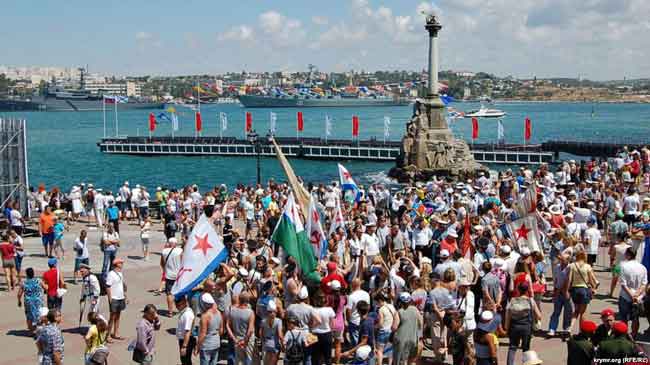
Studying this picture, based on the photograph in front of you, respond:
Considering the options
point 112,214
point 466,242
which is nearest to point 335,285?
point 466,242

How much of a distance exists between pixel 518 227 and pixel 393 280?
10.7ft

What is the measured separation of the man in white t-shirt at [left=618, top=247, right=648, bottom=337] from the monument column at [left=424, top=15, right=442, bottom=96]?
34.8 m

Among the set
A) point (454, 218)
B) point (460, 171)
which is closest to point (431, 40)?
point (460, 171)

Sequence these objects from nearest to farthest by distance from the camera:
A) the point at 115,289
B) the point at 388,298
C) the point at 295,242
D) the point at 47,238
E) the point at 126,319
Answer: the point at 388,298, the point at 295,242, the point at 115,289, the point at 126,319, the point at 47,238

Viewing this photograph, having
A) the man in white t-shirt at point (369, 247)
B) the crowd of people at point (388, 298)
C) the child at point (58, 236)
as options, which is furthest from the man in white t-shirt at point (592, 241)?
the child at point (58, 236)

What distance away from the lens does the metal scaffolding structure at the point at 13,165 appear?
71.3ft

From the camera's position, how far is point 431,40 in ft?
148

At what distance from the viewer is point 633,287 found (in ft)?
33.8

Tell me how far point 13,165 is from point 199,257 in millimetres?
14066

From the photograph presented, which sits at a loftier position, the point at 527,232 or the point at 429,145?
the point at 527,232

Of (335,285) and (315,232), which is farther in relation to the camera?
(315,232)

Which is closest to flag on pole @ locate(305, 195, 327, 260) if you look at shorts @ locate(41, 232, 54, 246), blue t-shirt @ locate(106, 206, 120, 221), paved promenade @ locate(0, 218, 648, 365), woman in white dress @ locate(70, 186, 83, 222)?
paved promenade @ locate(0, 218, 648, 365)

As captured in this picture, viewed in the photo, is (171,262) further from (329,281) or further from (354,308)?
(354,308)

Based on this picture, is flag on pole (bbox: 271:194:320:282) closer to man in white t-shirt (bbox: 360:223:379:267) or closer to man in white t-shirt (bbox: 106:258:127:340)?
man in white t-shirt (bbox: 360:223:379:267)
